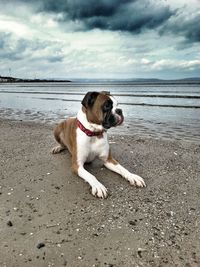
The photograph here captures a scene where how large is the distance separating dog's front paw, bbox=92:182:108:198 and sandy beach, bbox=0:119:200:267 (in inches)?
3.4

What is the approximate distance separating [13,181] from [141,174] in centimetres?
222

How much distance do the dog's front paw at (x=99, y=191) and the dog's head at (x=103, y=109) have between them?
104 cm

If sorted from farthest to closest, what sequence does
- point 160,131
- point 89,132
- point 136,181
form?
point 160,131 < point 89,132 < point 136,181

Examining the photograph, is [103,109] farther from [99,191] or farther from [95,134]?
[99,191]

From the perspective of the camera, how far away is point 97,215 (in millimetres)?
4105

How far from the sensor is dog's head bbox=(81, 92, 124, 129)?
515cm

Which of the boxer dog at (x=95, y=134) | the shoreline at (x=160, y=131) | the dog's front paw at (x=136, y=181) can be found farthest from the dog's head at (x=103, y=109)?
the shoreline at (x=160, y=131)

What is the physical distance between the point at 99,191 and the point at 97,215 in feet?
1.85

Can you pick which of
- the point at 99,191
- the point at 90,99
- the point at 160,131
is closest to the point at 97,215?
the point at 99,191

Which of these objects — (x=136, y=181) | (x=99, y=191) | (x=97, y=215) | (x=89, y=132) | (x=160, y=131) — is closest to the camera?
(x=97, y=215)

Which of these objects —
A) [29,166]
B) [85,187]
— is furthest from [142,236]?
[29,166]

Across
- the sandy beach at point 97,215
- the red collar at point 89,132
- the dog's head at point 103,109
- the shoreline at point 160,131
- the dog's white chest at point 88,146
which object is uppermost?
the dog's head at point 103,109

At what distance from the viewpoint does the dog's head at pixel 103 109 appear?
5.15 m

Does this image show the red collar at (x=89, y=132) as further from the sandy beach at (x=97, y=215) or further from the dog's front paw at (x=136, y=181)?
the dog's front paw at (x=136, y=181)
